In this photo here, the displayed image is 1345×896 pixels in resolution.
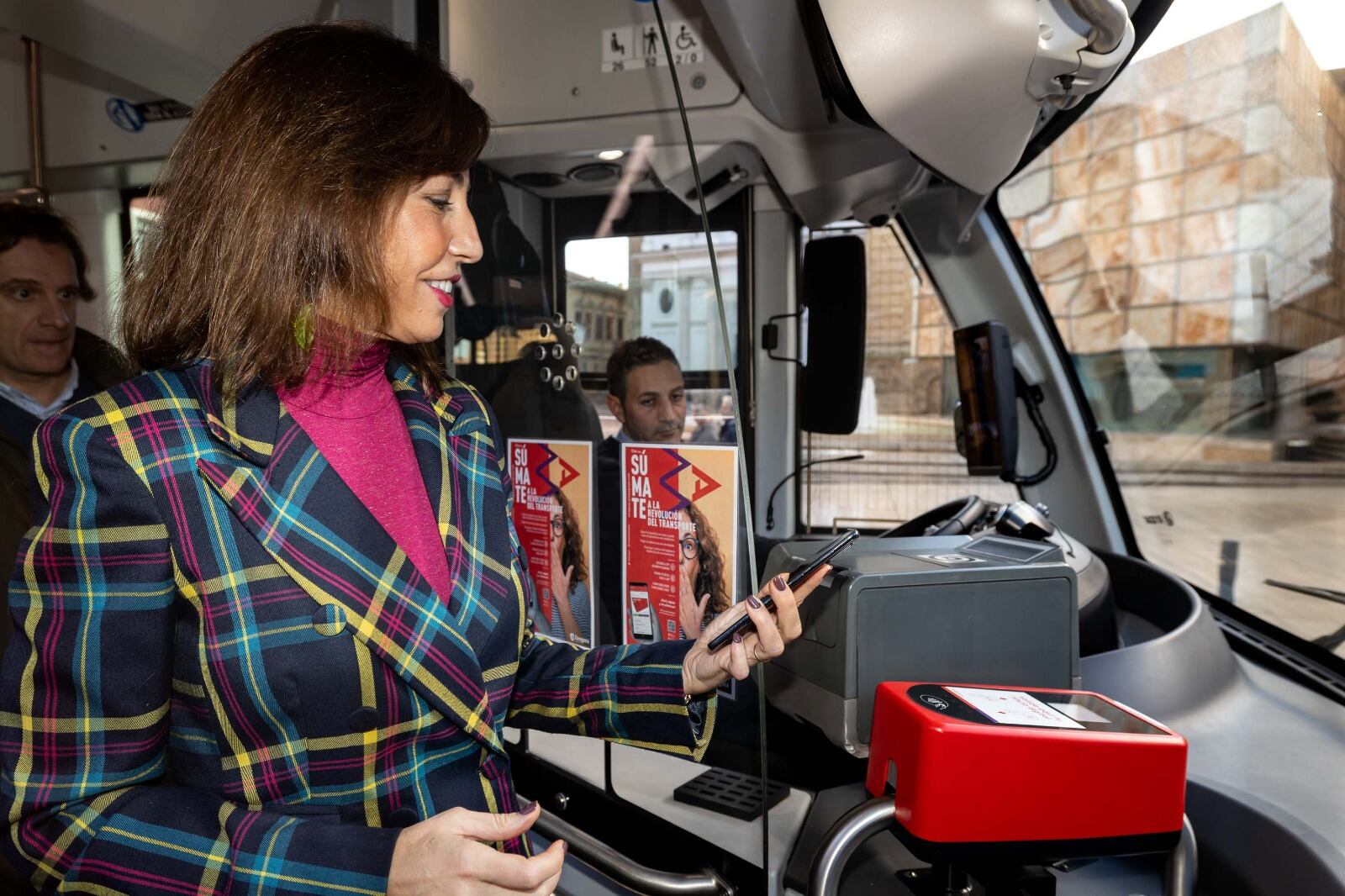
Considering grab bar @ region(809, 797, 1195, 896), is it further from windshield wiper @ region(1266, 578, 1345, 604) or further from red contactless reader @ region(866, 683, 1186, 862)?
windshield wiper @ region(1266, 578, 1345, 604)

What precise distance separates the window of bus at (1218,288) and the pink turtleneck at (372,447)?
1724 mm

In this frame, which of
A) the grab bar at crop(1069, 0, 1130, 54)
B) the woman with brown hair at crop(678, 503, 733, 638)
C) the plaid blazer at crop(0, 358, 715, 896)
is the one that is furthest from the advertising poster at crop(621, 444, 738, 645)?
the grab bar at crop(1069, 0, 1130, 54)

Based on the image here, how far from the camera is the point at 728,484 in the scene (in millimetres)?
1077

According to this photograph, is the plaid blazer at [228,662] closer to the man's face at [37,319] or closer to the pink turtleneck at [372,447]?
the pink turtleneck at [372,447]

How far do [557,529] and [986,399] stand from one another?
1456 mm

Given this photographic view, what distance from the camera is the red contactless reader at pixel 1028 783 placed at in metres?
0.80

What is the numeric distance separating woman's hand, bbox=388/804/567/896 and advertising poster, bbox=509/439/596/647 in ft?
1.56

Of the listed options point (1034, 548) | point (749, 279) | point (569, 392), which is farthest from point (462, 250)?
point (1034, 548)

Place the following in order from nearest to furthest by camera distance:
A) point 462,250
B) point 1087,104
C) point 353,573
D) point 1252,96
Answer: point 353,573, point 462,250, point 1087,104, point 1252,96

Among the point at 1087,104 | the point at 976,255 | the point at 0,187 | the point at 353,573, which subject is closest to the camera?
the point at 353,573

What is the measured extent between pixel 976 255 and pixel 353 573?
2.30 metres

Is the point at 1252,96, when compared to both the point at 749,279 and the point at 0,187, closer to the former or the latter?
the point at 749,279

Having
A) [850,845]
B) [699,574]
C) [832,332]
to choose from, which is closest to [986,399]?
[832,332]

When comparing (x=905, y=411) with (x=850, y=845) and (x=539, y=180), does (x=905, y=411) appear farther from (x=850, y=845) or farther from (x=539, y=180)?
(x=850, y=845)
